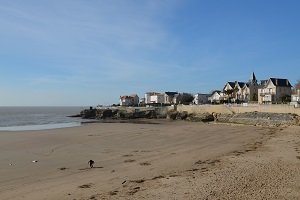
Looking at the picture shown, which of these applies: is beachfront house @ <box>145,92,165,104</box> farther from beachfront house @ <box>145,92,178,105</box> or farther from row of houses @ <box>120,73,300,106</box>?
row of houses @ <box>120,73,300,106</box>

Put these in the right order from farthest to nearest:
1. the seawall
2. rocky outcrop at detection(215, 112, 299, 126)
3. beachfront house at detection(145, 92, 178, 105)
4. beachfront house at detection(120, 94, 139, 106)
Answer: beachfront house at detection(120, 94, 139, 106), beachfront house at detection(145, 92, 178, 105), the seawall, rocky outcrop at detection(215, 112, 299, 126)

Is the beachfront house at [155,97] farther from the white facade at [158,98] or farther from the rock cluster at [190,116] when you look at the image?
the rock cluster at [190,116]

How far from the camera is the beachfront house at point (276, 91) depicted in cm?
7612

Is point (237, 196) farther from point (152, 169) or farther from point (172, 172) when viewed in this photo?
point (152, 169)

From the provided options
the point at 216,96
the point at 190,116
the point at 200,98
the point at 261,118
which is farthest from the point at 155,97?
the point at 261,118

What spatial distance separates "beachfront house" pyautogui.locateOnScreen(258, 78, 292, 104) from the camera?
250ft

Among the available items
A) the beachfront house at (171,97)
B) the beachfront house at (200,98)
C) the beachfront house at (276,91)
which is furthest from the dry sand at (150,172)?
the beachfront house at (171,97)

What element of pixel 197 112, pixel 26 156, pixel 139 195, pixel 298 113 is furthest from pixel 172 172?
pixel 197 112

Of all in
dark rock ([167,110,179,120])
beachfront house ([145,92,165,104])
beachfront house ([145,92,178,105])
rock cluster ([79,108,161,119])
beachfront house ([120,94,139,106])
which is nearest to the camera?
dark rock ([167,110,179,120])

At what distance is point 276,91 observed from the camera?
76.2 metres

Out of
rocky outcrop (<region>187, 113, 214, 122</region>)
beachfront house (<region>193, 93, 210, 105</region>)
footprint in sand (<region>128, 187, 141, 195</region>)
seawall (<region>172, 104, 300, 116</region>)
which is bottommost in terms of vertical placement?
footprint in sand (<region>128, 187, 141, 195</region>)

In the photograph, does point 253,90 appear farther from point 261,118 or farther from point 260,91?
point 261,118

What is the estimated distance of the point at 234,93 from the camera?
9106 centimetres

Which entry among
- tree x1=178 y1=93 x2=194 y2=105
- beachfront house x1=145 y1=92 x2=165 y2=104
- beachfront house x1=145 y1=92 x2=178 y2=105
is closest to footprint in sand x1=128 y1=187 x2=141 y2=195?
beachfront house x1=145 y1=92 x2=178 y2=105
